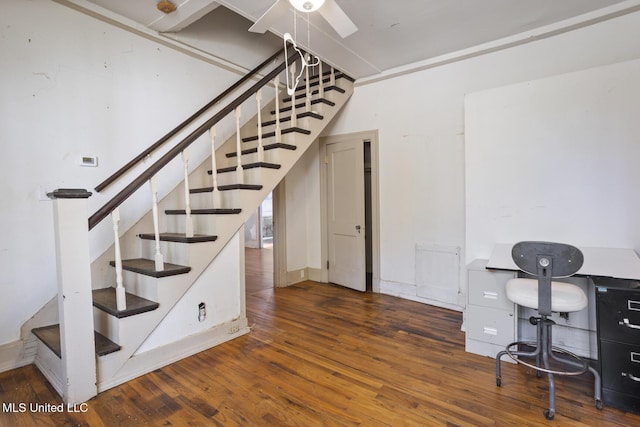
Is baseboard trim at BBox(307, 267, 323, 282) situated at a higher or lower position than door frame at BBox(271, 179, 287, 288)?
lower

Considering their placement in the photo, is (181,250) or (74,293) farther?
(181,250)

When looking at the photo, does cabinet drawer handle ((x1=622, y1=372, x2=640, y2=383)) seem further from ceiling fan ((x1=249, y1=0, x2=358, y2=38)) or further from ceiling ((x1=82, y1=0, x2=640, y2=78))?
ceiling ((x1=82, y1=0, x2=640, y2=78))

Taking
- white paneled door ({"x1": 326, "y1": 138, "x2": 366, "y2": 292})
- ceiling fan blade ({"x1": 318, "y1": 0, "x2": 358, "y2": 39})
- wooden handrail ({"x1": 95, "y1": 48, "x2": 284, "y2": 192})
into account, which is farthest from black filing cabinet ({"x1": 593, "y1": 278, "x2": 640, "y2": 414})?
wooden handrail ({"x1": 95, "y1": 48, "x2": 284, "y2": 192})

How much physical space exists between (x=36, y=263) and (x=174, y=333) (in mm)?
1277

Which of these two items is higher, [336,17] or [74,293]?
[336,17]

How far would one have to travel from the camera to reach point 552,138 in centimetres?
269

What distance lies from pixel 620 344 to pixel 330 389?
1.83 m

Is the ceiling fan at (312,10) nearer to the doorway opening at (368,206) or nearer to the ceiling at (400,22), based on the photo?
the ceiling at (400,22)

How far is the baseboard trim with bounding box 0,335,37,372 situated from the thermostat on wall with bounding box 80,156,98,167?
4.84ft

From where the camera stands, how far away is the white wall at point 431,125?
293cm

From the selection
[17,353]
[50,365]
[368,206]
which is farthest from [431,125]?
[17,353]

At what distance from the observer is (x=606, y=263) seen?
2.27 m

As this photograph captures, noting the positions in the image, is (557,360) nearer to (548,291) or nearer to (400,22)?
(548,291)

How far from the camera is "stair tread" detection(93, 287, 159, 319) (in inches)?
86.9
